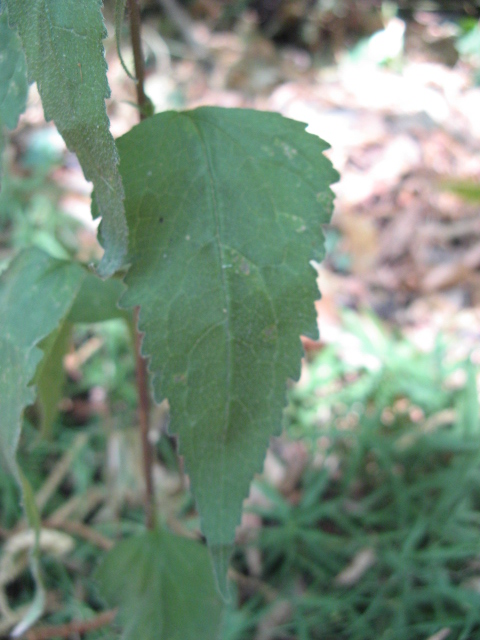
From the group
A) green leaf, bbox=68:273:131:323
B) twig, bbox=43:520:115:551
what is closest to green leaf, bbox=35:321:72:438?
green leaf, bbox=68:273:131:323

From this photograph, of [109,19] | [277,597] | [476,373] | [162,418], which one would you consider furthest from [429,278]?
[109,19]

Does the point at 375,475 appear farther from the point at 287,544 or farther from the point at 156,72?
the point at 156,72

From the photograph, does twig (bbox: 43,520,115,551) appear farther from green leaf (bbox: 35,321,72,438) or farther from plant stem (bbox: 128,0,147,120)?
plant stem (bbox: 128,0,147,120)

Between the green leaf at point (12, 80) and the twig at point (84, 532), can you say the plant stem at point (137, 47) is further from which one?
the twig at point (84, 532)

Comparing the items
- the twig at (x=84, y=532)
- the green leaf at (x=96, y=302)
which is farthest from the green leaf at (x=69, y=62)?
the twig at (x=84, y=532)

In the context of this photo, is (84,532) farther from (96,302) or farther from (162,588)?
(96,302)

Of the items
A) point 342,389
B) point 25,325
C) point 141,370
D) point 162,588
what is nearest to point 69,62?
point 25,325
